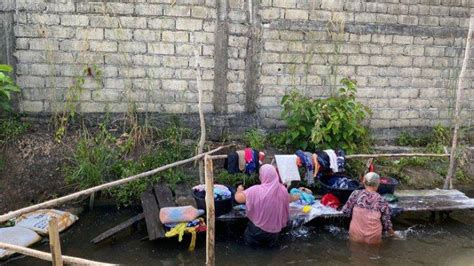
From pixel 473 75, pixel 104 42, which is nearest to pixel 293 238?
pixel 104 42

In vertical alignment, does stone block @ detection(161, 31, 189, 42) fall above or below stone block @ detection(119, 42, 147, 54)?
above

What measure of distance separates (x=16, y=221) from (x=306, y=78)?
5.37m

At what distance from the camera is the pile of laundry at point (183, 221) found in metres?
6.18

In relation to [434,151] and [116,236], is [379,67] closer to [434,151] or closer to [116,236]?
[434,151]

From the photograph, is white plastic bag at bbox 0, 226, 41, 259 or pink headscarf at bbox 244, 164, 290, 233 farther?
pink headscarf at bbox 244, 164, 290, 233

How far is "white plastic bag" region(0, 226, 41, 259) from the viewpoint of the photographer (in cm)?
591

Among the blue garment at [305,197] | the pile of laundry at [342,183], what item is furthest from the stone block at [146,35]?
the pile of laundry at [342,183]

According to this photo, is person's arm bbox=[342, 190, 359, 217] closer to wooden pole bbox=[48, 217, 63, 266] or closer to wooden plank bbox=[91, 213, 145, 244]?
wooden plank bbox=[91, 213, 145, 244]

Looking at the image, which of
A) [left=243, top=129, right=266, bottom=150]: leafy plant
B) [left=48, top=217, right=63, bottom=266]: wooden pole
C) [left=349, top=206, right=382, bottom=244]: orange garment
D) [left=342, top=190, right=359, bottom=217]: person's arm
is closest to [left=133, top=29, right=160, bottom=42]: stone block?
[left=243, top=129, right=266, bottom=150]: leafy plant

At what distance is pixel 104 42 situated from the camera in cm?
789

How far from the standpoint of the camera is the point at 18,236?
6.03 m

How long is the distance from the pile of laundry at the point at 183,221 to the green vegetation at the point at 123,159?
1249 mm

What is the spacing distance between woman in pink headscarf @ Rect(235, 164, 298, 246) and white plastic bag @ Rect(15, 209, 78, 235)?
95.7 inches

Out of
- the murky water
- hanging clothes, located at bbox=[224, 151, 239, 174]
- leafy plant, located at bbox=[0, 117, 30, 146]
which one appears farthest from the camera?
leafy plant, located at bbox=[0, 117, 30, 146]
